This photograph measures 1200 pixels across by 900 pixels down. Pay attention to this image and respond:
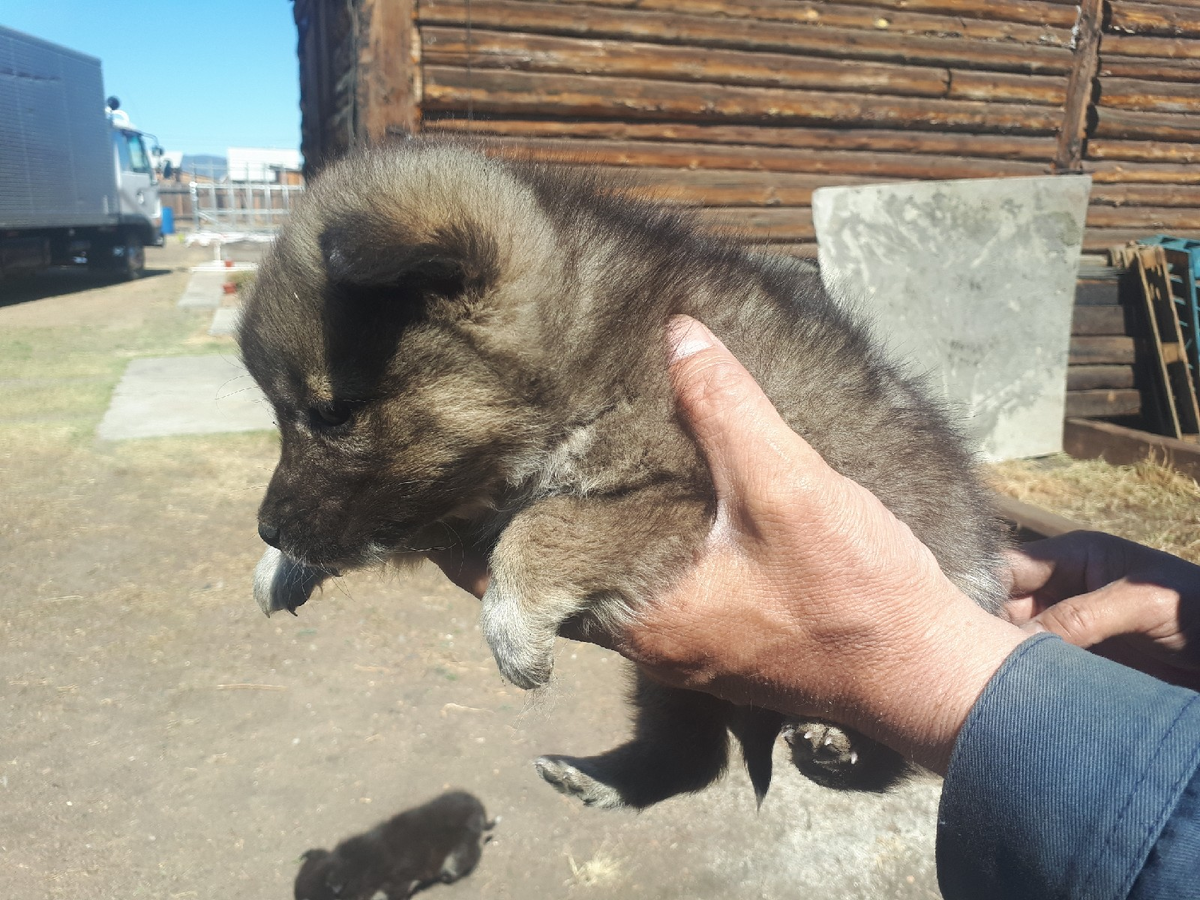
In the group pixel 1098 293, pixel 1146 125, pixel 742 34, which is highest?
pixel 742 34

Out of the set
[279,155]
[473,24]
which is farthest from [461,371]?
[279,155]

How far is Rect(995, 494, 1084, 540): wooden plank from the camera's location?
535 cm

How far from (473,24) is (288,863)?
222 inches

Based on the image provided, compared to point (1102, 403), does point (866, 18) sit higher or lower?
higher

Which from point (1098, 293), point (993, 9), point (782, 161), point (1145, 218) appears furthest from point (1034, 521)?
point (1145, 218)

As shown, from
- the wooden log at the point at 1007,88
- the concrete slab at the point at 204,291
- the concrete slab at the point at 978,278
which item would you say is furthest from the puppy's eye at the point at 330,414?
the concrete slab at the point at 204,291

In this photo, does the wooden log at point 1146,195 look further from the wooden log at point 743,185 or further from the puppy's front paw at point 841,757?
the puppy's front paw at point 841,757

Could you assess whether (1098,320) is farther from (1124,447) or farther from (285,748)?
(285,748)

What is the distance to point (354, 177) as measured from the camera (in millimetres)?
2184

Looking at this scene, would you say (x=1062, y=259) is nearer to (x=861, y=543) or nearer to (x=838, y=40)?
(x=838, y=40)

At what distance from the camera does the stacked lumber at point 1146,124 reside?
28.0 feet

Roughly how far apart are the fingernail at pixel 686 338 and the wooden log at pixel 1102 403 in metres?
7.71

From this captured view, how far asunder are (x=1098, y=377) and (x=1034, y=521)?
3.89 meters

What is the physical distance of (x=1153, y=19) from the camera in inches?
335
